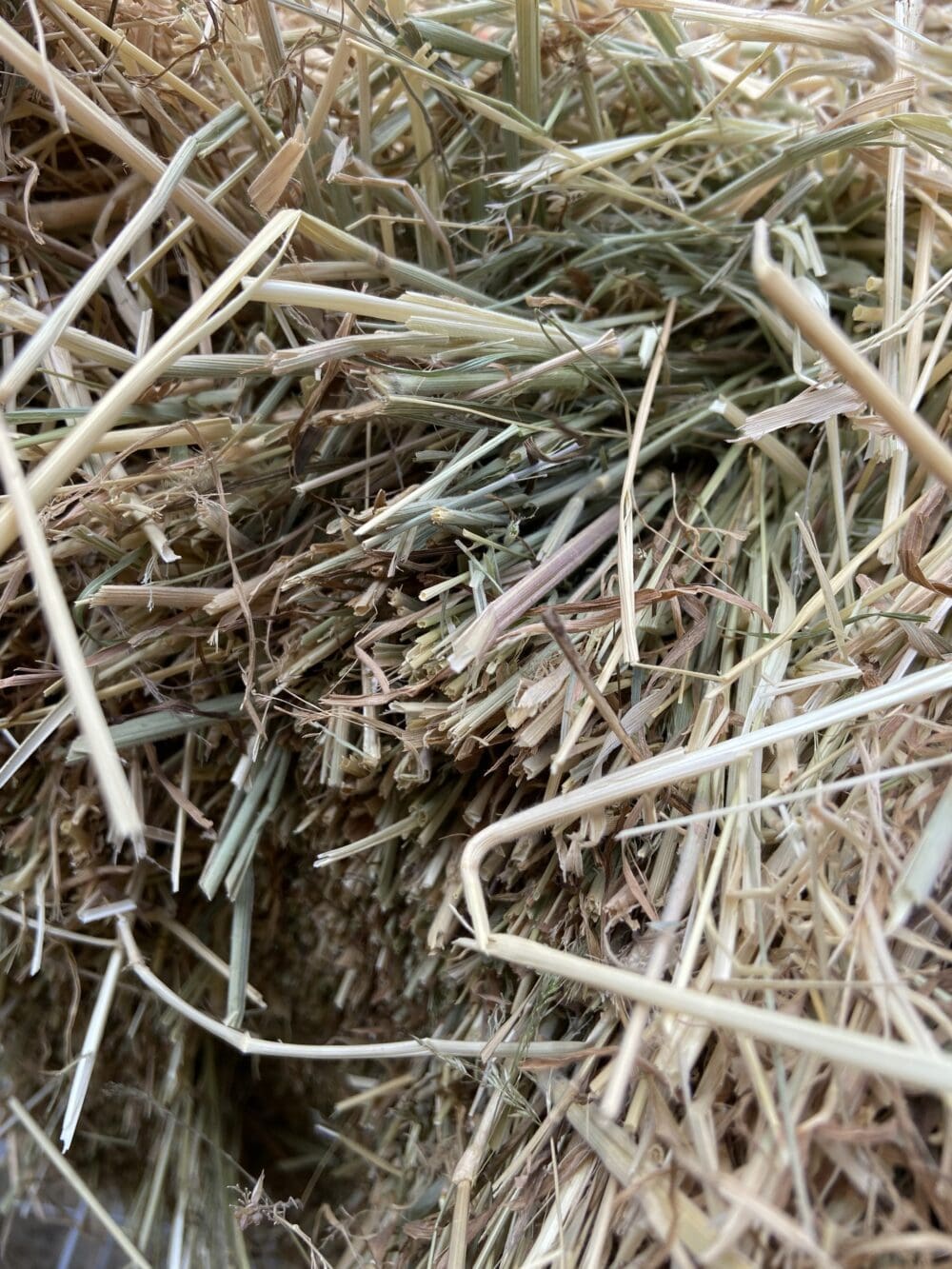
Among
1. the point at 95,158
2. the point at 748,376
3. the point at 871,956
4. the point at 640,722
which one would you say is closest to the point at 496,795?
the point at 640,722

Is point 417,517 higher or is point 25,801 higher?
point 417,517

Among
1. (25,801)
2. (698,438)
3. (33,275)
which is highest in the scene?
(33,275)

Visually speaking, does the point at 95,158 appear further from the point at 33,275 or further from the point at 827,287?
the point at 827,287

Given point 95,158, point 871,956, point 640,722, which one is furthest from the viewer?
point 95,158

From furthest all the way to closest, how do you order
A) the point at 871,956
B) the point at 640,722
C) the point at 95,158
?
the point at 95,158 < the point at 640,722 < the point at 871,956

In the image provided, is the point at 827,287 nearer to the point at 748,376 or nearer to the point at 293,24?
the point at 748,376

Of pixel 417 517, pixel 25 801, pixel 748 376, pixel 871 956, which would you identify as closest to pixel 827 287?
pixel 748 376

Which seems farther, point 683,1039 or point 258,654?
point 258,654
